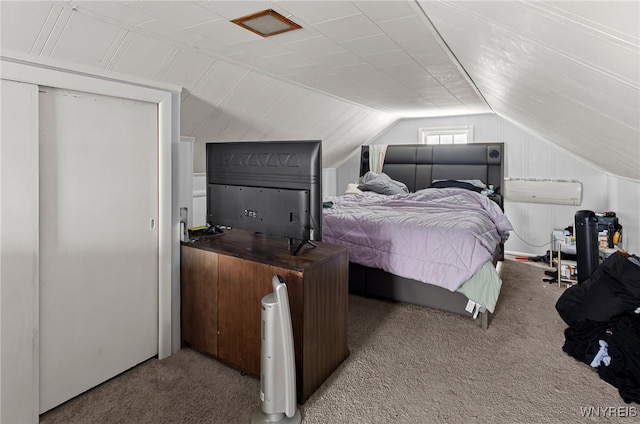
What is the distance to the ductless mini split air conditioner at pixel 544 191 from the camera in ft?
15.5

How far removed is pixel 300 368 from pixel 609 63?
1.85 m

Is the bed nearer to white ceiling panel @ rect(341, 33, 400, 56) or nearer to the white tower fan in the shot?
white ceiling panel @ rect(341, 33, 400, 56)

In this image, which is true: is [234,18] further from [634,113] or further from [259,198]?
[634,113]

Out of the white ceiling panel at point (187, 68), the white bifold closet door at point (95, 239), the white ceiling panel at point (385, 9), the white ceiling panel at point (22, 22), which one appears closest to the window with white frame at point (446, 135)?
the white ceiling panel at point (385, 9)

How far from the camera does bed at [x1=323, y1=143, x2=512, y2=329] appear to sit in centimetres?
292

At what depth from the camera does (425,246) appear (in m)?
3.10

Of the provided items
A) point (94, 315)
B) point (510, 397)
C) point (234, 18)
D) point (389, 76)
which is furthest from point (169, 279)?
point (389, 76)

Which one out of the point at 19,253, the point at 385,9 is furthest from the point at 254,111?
the point at 19,253

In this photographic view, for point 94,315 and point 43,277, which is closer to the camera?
point 43,277

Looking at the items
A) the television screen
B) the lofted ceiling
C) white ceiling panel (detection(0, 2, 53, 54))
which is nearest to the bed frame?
the television screen

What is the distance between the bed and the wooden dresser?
0.97m

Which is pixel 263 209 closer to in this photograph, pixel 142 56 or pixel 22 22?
pixel 142 56

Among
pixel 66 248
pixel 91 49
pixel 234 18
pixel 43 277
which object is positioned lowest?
pixel 43 277

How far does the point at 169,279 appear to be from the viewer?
2555 mm
